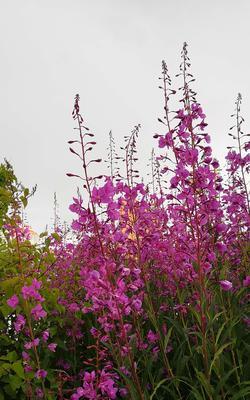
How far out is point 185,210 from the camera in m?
3.07

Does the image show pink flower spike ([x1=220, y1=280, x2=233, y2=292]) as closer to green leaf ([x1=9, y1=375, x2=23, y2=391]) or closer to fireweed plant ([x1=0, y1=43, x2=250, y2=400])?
fireweed plant ([x1=0, y1=43, x2=250, y2=400])

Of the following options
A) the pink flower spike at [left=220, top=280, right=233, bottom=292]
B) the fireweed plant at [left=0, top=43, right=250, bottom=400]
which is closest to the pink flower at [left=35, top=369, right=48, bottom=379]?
the fireweed plant at [left=0, top=43, right=250, bottom=400]

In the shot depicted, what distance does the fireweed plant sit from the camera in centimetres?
289

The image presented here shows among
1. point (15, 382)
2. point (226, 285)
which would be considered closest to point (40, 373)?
point (15, 382)

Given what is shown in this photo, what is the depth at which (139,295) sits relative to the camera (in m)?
3.60

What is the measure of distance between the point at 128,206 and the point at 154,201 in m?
1.87

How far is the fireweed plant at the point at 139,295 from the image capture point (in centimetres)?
289

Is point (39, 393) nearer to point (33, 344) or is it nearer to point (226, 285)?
point (33, 344)

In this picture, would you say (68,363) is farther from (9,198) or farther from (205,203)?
(205,203)

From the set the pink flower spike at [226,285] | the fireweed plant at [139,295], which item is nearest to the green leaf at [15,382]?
the fireweed plant at [139,295]

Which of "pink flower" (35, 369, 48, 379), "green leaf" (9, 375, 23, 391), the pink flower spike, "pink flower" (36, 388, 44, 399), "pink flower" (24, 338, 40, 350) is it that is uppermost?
the pink flower spike

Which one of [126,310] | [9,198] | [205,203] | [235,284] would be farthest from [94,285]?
[235,284]

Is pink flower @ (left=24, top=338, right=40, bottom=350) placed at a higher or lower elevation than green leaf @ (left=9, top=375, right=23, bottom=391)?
higher

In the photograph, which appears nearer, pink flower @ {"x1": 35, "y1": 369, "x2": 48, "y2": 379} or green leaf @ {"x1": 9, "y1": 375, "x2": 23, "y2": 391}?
pink flower @ {"x1": 35, "y1": 369, "x2": 48, "y2": 379}
